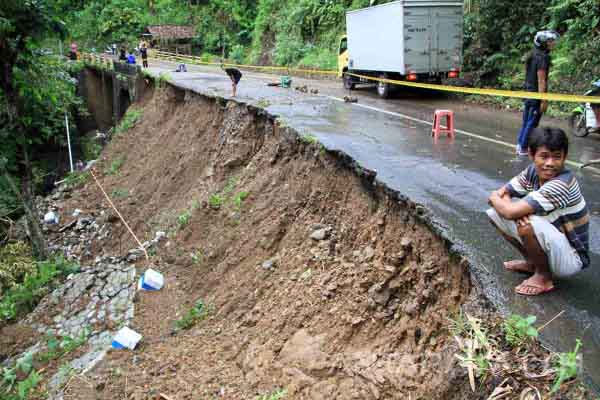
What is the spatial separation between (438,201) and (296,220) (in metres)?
2.15

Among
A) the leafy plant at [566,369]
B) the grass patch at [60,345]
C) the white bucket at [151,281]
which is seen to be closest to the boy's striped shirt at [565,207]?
the leafy plant at [566,369]

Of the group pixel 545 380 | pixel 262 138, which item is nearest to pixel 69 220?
pixel 262 138

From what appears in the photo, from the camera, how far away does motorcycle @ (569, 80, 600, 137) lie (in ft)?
29.5

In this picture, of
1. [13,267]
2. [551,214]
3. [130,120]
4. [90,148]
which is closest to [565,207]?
[551,214]

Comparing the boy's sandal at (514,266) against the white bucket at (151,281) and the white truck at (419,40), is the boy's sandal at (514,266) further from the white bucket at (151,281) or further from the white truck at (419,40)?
the white truck at (419,40)

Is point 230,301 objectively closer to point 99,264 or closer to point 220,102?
point 99,264

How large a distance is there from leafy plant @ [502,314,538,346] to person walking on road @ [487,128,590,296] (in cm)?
52

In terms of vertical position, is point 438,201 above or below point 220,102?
below

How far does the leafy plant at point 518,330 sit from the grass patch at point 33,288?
336 inches

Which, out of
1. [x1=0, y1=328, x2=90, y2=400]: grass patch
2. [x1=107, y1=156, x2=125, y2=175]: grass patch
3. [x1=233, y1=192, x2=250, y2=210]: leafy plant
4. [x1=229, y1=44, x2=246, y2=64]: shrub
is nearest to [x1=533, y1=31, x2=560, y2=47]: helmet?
[x1=233, y1=192, x2=250, y2=210]: leafy plant

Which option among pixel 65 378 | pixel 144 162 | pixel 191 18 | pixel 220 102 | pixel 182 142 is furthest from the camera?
pixel 191 18

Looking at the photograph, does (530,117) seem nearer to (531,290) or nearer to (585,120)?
(585,120)

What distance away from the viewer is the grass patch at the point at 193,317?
20.5 feet

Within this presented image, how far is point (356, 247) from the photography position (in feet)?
17.4
